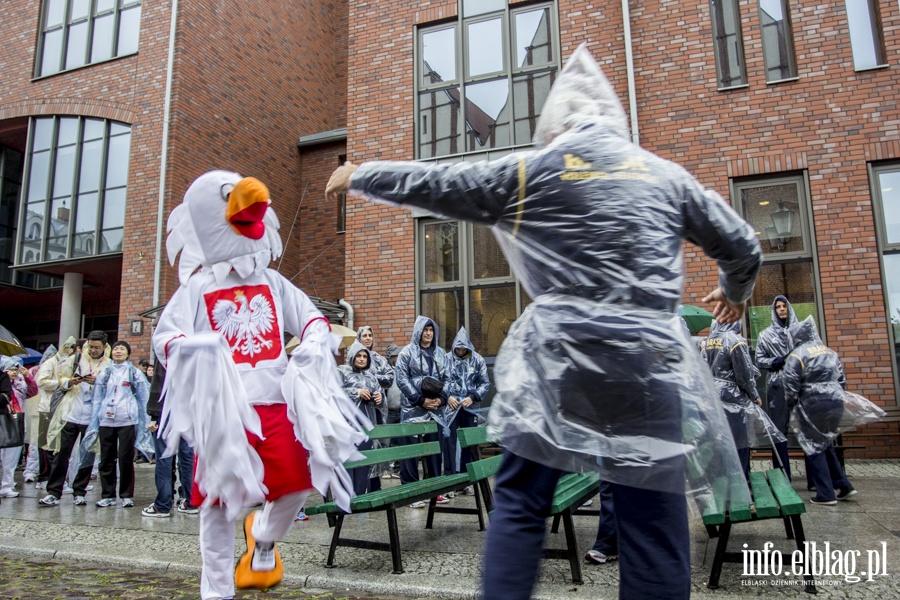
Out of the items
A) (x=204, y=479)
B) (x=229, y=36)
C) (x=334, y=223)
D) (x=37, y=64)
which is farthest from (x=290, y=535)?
(x=37, y=64)

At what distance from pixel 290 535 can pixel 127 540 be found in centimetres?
134

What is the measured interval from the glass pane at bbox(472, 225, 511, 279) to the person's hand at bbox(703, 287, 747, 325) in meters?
8.32

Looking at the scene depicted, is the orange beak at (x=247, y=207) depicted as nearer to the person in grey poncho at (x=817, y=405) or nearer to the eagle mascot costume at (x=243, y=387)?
the eagle mascot costume at (x=243, y=387)

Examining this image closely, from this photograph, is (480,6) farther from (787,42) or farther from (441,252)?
(787,42)

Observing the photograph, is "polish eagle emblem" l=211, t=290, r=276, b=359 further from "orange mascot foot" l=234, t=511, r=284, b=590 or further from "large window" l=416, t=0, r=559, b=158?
"large window" l=416, t=0, r=559, b=158

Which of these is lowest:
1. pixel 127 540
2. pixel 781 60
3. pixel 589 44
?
pixel 127 540

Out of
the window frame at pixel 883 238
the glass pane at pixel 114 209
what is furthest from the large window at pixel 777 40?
the glass pane at pixel 114 209

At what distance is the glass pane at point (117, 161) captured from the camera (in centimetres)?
1398

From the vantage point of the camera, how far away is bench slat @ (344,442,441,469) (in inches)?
199

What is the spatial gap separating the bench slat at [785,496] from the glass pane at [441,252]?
7.06 metres

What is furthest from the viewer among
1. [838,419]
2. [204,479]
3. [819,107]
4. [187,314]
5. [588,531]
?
[819,107]

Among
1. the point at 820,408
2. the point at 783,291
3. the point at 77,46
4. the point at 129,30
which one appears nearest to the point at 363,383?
the point at 820,408

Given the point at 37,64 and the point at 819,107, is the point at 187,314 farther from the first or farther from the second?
the point at 37,64

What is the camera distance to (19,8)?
15.9m
